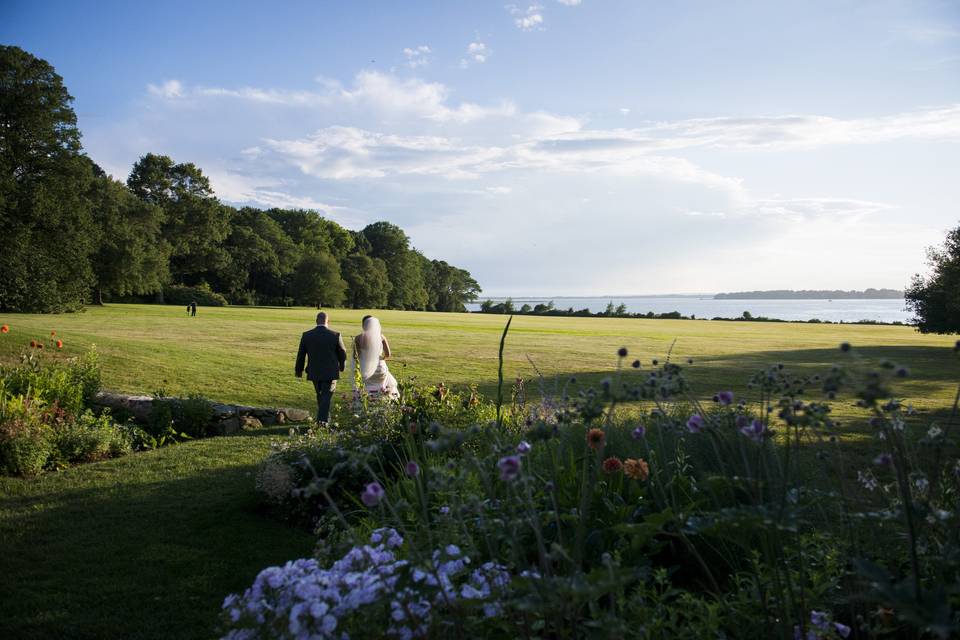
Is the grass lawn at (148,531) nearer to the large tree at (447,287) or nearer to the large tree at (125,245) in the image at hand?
the large tree at (125,245)

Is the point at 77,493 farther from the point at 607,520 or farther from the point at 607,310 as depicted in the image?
the point at 607,310

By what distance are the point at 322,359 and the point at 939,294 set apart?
32.5 meters

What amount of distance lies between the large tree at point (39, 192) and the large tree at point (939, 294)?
40956mm

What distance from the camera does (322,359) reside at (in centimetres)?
Answer: 1054

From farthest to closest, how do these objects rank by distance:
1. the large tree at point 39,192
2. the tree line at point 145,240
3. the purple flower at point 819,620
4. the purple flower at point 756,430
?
the tree line at point 145,240 → the large tree at point 39,192 → the purple flower at point 819,620 → the purple flower at point 756,430

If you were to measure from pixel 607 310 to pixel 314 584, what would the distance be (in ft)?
265

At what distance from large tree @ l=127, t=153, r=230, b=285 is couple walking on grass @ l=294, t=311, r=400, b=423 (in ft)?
184

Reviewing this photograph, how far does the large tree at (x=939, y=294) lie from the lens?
96.1 ft

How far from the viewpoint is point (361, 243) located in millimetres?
103312

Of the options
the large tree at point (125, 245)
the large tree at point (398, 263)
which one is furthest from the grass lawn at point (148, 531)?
the large tree at point (398, 263)

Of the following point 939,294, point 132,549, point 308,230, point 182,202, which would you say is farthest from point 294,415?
point 308,230

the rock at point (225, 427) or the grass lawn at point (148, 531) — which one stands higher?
the rock at point (225, 427)

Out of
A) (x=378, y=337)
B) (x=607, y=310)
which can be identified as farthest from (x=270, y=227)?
(x=378, y=337)

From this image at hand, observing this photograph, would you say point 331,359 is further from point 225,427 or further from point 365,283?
point 365,283
